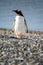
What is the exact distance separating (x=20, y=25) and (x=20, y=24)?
58 millimetres

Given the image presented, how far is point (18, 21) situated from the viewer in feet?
32.5

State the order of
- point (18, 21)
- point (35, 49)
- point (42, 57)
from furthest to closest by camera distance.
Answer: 1. point (18, 21)
2. point (35, 49)
3. point (42, 57)

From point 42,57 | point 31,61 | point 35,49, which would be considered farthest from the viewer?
point 35,49

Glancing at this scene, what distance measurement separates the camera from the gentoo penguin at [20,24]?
9.84 metres

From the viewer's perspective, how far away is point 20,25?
1006 cm

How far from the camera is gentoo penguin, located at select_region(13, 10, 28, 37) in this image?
9836 mm

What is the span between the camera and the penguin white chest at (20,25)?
9867 millimetres

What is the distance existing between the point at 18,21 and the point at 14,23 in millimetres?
430

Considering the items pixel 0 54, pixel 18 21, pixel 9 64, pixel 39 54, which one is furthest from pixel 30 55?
pixel 18 21

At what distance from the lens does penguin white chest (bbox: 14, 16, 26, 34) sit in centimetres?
987

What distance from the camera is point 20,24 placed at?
10.0 metres

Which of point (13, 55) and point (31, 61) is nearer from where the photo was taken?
point (31, 61)

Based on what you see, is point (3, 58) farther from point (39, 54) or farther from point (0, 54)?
point (39, 54)

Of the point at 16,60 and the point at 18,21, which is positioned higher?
the point at 18,21
